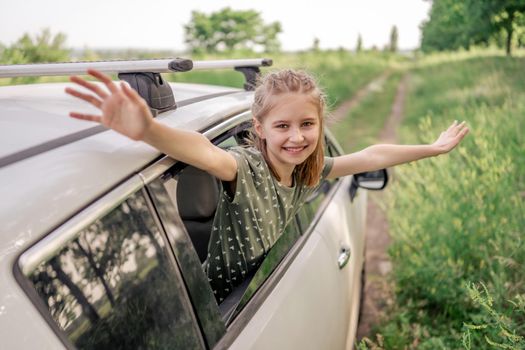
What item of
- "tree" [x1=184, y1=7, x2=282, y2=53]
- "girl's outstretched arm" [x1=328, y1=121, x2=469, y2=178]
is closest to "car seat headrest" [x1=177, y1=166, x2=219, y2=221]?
"girl's outstretched arm" [x1=328, y1=121, x2=469, y2=178]

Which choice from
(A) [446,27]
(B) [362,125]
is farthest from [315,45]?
(B) [362,125]

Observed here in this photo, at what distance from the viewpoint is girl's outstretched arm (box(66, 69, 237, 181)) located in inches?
42.0

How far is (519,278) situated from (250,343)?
2171 mm

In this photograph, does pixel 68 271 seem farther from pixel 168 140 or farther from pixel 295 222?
pixel 295 222

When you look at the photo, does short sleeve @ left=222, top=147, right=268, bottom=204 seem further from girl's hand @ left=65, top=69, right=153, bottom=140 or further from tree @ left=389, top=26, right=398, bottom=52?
tree @ left=389, top=26, right=398, bottom=52

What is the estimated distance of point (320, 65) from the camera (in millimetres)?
25969

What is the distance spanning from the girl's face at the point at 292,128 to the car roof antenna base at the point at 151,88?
0.42 metres

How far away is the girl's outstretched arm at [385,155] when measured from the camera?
2217 mm

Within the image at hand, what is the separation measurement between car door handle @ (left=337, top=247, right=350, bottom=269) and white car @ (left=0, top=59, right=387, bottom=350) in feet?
1.14

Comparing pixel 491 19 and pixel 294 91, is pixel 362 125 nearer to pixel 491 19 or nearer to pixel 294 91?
pixel 491 19

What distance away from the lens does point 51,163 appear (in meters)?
1.04

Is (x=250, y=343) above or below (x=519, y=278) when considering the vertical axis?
above

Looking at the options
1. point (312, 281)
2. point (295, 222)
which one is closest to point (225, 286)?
point (312, 281)

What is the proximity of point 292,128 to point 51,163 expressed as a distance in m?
0.95
